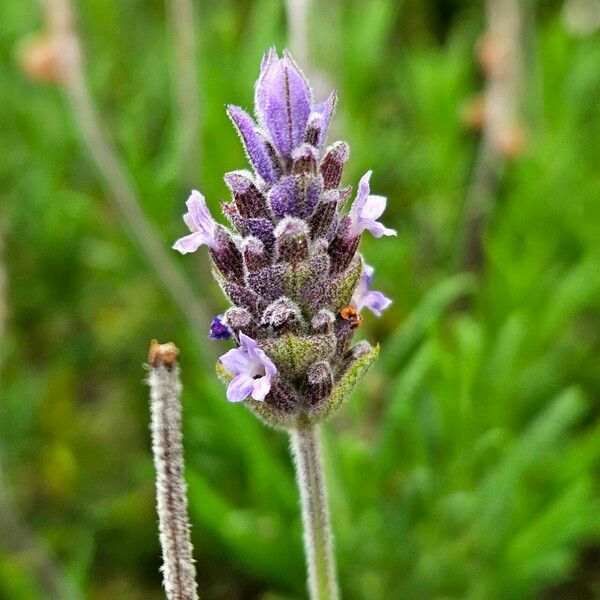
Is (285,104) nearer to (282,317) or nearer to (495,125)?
(282,317)

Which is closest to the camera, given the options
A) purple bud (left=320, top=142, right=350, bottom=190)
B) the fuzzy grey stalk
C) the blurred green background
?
the fuzzy grey stalk

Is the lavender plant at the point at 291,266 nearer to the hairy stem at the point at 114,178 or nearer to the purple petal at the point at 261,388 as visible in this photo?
the purple petal at the point at 261,388

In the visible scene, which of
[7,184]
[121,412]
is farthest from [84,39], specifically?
[121,412]

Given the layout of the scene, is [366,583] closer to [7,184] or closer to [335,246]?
[335,246]

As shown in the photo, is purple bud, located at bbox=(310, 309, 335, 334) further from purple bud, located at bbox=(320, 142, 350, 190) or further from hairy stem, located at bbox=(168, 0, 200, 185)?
hairy stem, located at bbox=(168, 0, 200, 185)

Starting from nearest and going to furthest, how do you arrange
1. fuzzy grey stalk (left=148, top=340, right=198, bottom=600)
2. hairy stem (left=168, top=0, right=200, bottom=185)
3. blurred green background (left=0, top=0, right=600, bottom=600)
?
fuzzy grey stalk (left=148, top=340, right=198, bottom=600), blurred green background (left=0, top=0, right=600, bottom=600), hairy stem (left=168, top=0, right=200, bottom=185)

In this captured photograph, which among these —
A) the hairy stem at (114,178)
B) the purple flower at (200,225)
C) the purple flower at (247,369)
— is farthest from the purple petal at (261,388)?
the hairy stem at (114,178)

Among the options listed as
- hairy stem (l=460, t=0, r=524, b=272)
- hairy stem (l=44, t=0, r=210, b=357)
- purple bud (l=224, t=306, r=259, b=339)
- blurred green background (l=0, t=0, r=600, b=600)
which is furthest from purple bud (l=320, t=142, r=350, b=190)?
hairy stem (l=460, t=0, r=524, b=272)
